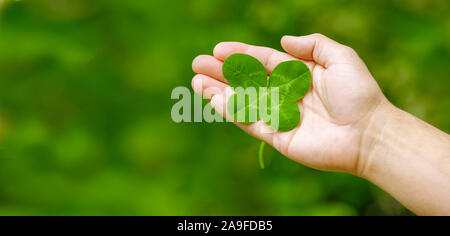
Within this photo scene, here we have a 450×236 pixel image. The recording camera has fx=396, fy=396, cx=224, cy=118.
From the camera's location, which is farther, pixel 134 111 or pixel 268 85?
pixel 134 111

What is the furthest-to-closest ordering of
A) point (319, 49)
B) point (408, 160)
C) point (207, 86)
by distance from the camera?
1. point (207, 86)
2. point (319, 49)
3. point (408, 160)

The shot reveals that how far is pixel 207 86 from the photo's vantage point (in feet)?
5.46

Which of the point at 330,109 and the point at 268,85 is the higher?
the point at 268,85

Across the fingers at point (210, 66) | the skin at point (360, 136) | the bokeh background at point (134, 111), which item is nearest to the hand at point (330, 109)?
the skin at point (360, 136)

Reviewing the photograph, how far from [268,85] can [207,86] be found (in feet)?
0.84

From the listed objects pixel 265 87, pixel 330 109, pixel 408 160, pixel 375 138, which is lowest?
pixel 408 160

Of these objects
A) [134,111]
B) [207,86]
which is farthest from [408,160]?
[134,111]

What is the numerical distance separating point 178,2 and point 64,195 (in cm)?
109

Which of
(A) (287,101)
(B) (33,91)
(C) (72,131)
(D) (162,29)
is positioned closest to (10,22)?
(B) (33,91)

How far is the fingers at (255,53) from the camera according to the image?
5.45 ft

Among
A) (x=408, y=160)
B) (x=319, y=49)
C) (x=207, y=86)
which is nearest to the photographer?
(x=408, y=160)

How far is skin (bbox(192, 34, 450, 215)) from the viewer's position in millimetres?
1410

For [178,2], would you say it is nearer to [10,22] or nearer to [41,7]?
[41,7]

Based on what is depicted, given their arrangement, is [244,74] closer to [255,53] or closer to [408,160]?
[255,53]
